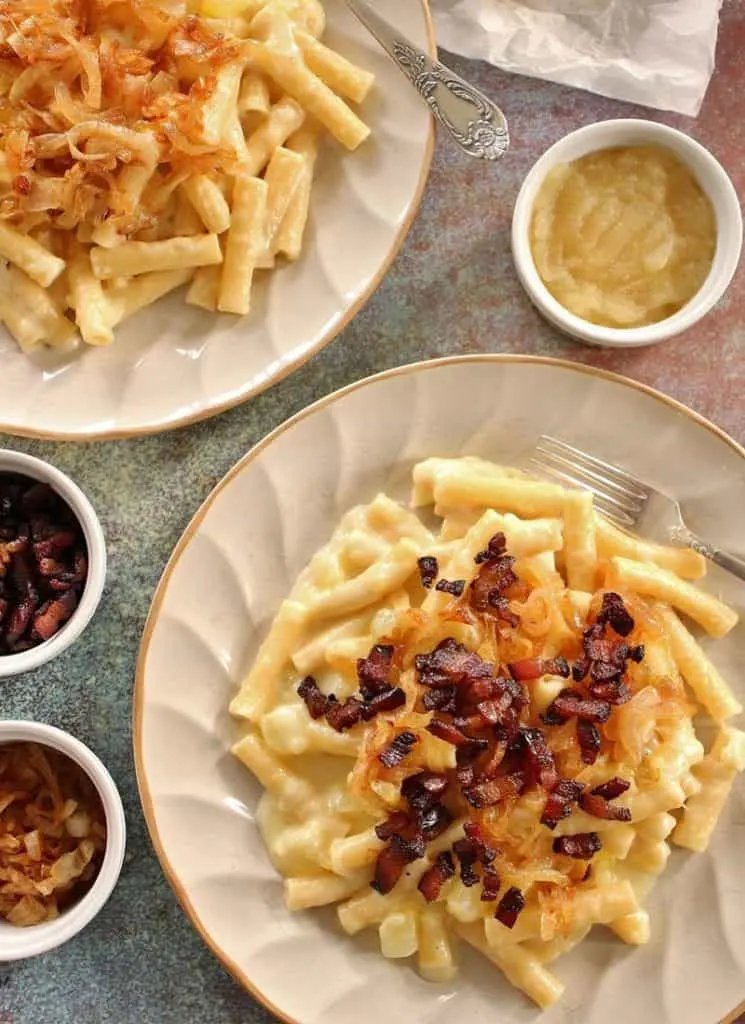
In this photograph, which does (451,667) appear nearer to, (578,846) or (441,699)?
(441,699)

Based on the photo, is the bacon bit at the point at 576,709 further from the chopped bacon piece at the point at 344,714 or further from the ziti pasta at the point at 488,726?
the chopped bacon piece at the point at 344,714

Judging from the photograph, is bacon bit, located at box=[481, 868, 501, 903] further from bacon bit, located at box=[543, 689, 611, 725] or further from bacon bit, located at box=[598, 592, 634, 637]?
bacon bit, located at box=[598, 592, 634, 637]

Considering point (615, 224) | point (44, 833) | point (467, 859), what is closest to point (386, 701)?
point (467, 859)

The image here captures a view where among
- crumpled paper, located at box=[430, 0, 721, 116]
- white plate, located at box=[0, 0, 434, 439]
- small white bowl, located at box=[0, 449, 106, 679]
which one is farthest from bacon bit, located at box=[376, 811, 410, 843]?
crumpled paper, located at box=[430, 0, 721, 116]

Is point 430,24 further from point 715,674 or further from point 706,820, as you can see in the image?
point 706,820

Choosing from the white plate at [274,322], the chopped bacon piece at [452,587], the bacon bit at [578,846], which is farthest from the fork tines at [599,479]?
the bacon bit at [578,846]

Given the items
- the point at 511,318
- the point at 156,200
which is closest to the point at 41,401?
the point at 156,200
